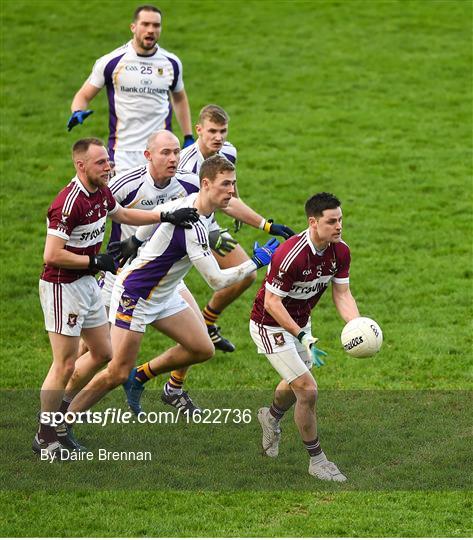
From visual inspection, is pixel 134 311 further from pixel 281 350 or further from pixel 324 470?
pixel 324 470

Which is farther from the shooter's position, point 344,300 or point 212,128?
point 212,128

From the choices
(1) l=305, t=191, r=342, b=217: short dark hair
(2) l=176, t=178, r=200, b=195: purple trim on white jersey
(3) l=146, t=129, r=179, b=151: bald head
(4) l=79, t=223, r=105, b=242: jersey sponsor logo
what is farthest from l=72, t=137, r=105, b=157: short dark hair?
(1) l=305, t=191, r=342, b=217: short dark hair

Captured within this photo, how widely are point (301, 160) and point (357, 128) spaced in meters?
1.78

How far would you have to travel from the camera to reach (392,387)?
41.1 feet

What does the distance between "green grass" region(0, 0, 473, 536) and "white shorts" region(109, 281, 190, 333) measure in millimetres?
1295

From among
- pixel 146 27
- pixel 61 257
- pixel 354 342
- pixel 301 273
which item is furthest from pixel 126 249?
pixel 146 27

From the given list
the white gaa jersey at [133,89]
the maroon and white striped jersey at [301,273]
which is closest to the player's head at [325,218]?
the maroon and white striped jersey at [301,273]

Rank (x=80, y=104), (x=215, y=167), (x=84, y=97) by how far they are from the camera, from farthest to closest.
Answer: (x=84, y=97)
(x=80, y=104)
(x=215, y=167)

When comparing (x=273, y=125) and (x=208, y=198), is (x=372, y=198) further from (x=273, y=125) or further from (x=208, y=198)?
(x=208, y=198)

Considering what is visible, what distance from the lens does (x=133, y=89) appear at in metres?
13.9

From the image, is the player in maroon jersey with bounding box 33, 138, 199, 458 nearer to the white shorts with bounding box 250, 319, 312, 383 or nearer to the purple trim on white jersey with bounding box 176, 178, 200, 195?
the white shorts with bounding box 250, 319, 312, 383

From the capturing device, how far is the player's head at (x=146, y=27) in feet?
44.5

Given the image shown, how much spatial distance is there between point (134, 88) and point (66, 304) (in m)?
4.49

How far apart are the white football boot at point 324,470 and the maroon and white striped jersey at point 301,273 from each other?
1.18 metres
